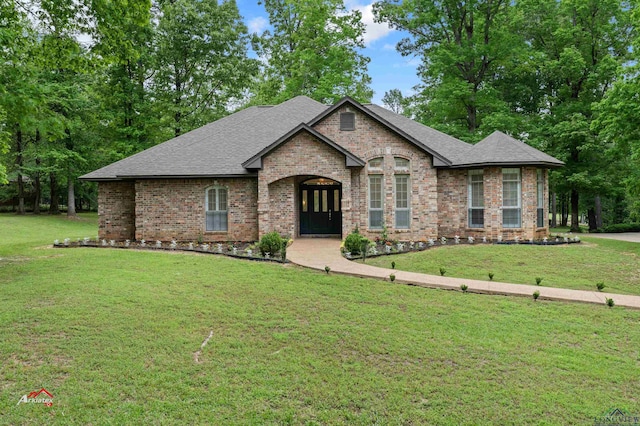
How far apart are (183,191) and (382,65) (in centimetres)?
2131

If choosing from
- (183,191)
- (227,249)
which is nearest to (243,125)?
(183,191)

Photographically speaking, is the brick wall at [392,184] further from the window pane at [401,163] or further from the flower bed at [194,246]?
the flower bed at [194,246]

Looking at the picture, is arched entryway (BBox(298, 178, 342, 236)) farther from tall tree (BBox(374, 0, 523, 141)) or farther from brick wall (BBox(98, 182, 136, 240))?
tall tree (BBox(374, 0, 523, 141))

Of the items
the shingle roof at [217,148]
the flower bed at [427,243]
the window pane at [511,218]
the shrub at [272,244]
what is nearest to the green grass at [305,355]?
the shrub at [272,244]

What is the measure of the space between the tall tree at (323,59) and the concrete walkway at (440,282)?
61.4 ft

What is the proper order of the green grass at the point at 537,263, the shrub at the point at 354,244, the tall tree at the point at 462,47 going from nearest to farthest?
1. the green grass at the point at 537,263
2. the shrub at the point at 354,244
3. the tall tree at the point at 462,47

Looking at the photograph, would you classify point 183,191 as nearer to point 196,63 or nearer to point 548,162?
point 548,162

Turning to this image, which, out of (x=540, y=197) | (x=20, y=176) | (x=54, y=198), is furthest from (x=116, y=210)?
(x=20, y=176)

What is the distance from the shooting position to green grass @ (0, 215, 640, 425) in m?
3.76

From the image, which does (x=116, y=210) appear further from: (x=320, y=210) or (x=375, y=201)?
(x=375, y=201)

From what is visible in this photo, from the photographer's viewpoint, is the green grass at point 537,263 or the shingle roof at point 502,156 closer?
the green grass at point 537,263

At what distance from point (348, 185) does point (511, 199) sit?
21.9ft

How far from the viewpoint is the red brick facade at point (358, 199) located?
14719 millimetres

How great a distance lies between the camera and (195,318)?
6.14 m
